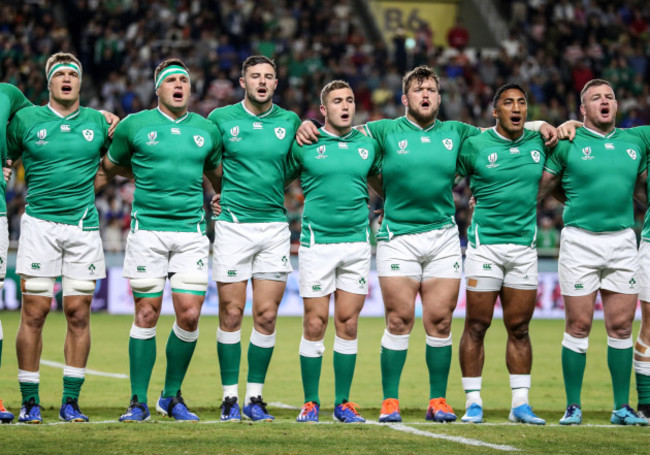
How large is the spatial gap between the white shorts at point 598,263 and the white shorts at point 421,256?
92 cm

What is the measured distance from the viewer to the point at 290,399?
10.2 m

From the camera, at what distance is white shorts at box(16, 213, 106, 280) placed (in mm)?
7867

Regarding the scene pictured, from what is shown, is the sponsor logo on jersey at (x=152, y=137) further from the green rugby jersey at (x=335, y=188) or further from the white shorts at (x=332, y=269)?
the white shorts at (x=332, y=269)

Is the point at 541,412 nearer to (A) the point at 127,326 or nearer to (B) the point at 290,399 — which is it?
(B) the point at 290,399

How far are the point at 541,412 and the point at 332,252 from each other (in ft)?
9.10

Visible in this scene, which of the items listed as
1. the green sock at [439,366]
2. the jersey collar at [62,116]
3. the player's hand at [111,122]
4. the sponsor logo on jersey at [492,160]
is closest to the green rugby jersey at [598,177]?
the sponsor logo on jersey at [492,160]

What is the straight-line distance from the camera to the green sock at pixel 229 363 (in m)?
8.10

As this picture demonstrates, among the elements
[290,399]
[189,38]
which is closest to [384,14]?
[189,38]

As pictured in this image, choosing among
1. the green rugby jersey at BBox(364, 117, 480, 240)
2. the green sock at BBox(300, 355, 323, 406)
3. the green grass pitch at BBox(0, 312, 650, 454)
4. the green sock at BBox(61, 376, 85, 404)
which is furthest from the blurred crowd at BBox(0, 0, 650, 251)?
the green sock at BBox(61, 376, 85, 404)

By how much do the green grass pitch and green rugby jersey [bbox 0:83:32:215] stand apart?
1.78 metres

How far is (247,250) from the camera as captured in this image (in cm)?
809

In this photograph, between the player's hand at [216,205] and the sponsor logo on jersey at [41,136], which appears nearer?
the sponsor logo on jersey at [41,136]

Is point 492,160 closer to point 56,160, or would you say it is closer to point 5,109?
point 56,160

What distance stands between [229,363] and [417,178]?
207cm
